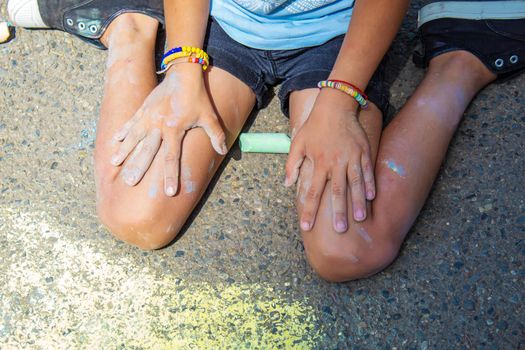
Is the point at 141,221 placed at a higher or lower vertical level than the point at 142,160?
lower

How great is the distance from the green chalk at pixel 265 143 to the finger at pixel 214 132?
0.55 ft

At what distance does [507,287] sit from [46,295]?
4.14 feet

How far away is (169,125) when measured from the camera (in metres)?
1.71

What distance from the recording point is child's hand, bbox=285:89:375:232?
1.61m

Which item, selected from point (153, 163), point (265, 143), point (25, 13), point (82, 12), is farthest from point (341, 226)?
point (25, 13)

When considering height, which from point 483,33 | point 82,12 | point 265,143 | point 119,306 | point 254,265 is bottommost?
point 119,306

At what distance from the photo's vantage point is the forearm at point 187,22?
179cm

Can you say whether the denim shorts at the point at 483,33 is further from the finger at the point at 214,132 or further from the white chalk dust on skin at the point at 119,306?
the white chalk dust on skin at the point at 119,306

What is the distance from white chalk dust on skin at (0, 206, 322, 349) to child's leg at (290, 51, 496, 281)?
186mm

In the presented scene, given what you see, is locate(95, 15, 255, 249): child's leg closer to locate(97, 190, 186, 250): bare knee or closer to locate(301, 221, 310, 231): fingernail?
locate(97, 190, 186, 250): bare knee

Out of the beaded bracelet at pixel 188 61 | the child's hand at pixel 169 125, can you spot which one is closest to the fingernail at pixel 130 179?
the child's hand at pixel 169 125

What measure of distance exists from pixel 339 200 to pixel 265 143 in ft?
1.30

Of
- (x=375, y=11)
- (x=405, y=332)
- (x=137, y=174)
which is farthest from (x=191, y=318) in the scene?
(x=375, y=11)

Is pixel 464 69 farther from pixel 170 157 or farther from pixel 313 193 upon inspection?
pixel 170 157
